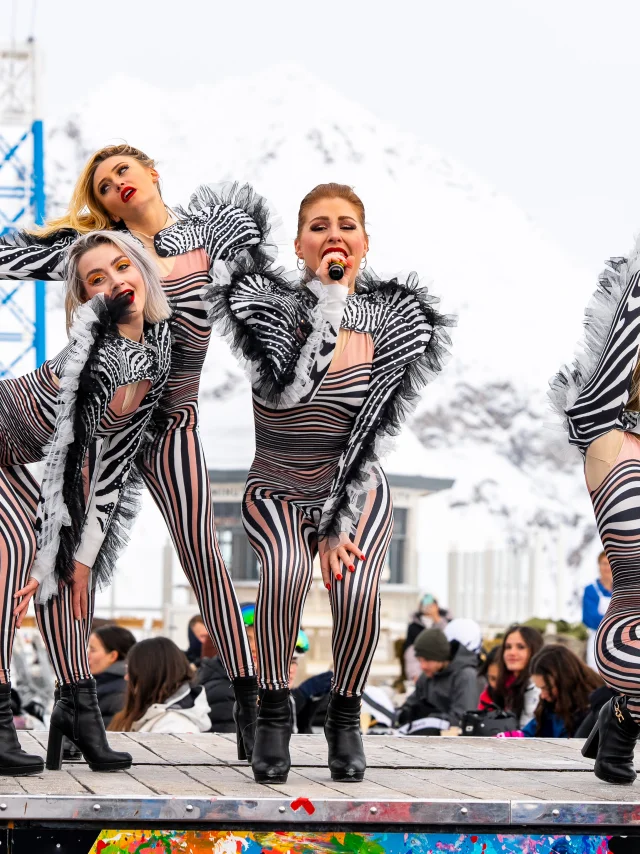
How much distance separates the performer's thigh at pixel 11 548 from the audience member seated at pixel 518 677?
339 cm

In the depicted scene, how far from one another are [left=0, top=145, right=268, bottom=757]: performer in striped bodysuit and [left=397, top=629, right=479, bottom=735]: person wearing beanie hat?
3187mm

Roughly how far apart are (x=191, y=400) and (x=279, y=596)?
2.66ft

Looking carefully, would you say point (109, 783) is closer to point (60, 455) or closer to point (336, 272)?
point (60, 455)

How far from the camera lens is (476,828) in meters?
3.42

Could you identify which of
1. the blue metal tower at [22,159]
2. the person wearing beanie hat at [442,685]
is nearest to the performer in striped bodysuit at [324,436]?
the person wearing beanie hat at [442,685]

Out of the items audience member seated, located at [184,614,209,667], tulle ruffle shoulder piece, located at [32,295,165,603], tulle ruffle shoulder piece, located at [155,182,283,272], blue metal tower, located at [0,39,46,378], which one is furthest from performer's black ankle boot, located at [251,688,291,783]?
blue metal tower, located at [0,39,46,378]

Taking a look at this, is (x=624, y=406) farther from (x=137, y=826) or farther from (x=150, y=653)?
(x=150, y=653)

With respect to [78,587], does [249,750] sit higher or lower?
lower

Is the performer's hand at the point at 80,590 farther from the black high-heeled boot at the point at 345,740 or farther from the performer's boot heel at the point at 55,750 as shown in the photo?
the black high-heeled boot at the point at 345,740

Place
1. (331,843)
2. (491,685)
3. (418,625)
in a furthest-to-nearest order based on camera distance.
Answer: (418,625), (491,685), (331,843)

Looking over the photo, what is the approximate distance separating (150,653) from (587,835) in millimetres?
2683

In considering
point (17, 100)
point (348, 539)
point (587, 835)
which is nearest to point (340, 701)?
point (348, 539)

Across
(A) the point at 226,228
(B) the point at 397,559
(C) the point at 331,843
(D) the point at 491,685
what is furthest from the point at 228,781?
(B) the point at 397,559

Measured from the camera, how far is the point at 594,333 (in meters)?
4.18
